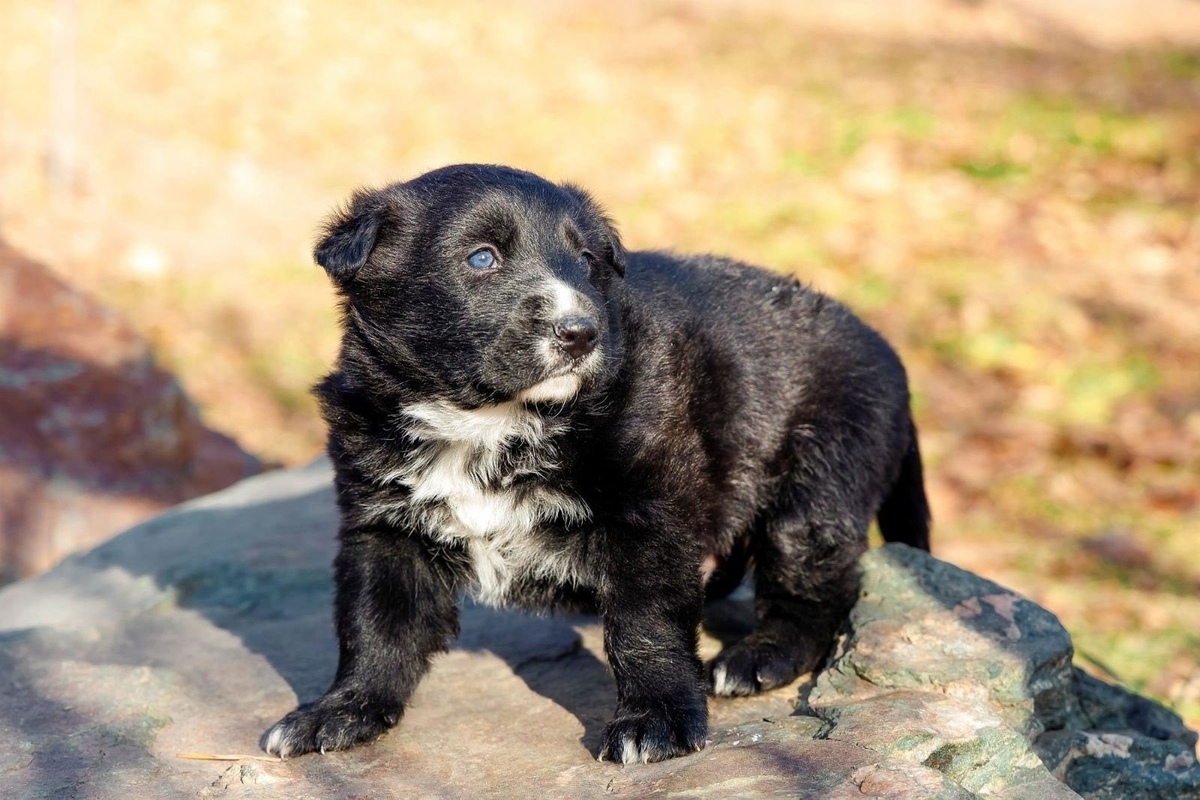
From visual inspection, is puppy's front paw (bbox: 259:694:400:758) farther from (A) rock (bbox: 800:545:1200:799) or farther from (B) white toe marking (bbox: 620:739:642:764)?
(A) rock (bbox: 800:545:1200:799)

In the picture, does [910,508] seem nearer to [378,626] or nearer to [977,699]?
[977,699]

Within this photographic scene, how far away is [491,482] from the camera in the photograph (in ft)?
13.0

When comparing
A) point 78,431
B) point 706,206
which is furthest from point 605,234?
point 706,206

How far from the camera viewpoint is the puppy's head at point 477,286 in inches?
150

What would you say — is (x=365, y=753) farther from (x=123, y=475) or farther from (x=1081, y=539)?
(x=1081, y=539)

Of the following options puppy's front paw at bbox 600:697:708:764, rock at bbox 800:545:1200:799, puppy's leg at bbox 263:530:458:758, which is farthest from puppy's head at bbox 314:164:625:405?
rock at bbox 800:545:1200:799

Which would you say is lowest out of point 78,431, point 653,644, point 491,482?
point 78,431

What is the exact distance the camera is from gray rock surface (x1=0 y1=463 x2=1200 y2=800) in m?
3.60

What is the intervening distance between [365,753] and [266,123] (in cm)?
1102

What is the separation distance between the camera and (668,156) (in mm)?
13953

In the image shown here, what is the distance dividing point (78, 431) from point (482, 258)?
4.21 meters

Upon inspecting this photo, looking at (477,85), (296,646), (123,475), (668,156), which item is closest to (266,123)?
(477,85)

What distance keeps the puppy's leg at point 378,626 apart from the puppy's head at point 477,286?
1.71ft

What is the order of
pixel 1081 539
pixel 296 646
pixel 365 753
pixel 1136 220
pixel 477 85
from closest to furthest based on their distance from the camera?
1. pixel 365 753
2. pixel 296 646
3. pixel 1081 539
4. pixel 1136 220
5. pixel 477 85
